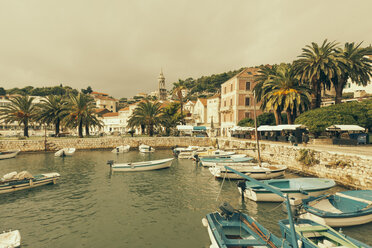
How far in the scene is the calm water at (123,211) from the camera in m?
10.5

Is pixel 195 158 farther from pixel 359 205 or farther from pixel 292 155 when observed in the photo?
pixel 359 205

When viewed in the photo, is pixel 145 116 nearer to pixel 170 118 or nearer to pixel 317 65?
pixel 170 118

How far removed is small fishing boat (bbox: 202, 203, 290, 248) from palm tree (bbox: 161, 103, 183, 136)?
4513 cm

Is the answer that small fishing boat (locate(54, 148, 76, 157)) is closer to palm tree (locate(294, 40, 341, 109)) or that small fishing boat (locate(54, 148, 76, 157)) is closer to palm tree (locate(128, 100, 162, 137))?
palm tree (locate(128, 100, 162, 137))

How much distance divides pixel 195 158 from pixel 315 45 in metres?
27.4

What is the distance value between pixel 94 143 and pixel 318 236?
4906 centimetres

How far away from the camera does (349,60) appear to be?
1287 inches

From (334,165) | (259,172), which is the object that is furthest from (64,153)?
(334,165)

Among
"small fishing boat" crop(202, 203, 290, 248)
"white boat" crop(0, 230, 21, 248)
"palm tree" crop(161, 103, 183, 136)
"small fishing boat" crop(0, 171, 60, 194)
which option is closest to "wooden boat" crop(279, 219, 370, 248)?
"small fishing boat" crop(202, 203, 290, 248)

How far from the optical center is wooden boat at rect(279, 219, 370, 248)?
7379mm

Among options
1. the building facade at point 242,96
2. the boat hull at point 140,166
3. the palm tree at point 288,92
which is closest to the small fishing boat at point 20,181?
the boat hull at point 140,166

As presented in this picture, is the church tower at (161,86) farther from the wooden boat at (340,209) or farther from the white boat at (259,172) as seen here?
the wooden boat at (340,209)

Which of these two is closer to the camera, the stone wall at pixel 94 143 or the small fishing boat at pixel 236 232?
the small fishing boat at pixel 236 232

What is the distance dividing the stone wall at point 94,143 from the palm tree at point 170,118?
4950 mm
